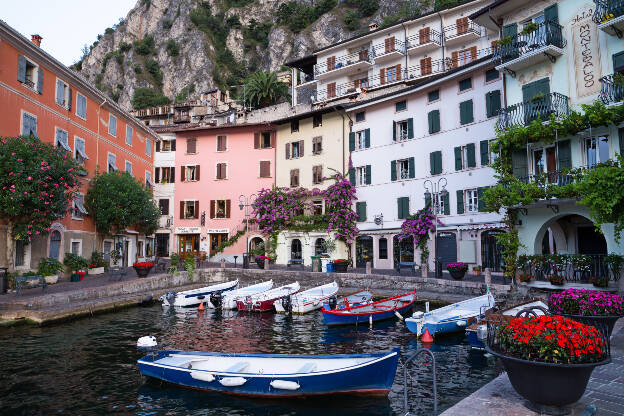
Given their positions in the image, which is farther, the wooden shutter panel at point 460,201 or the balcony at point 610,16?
the wooden shutter panel at point 460,201

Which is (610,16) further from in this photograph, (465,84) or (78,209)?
(78,209)

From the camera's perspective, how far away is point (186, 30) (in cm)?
10200

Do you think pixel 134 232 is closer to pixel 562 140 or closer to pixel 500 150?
pixel 500 150

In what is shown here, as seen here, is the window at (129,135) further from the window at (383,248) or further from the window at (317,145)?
the window at (383,248)

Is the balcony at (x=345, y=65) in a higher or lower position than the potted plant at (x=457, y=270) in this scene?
higher

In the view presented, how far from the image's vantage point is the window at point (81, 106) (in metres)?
29.2

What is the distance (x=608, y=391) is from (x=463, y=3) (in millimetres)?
42514

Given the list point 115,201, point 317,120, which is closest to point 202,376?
point 115,201

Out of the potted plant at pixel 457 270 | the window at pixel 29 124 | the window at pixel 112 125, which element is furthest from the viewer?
the window at pixel 112 125

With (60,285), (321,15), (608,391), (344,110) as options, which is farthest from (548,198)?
(321,15)

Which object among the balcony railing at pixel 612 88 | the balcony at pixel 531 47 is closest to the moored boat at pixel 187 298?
the balcony at pixel 531 47

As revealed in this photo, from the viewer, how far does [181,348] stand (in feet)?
47.7

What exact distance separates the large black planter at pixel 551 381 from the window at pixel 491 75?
82.4 ft

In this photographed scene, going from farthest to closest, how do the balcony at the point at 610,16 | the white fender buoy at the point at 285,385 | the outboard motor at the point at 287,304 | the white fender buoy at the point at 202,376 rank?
the outboard motor at the point at 287,304, the balcony at the point at 610,16, the white fender buoy at the point at 202,376, the white fender buoy at the point at 285,385
